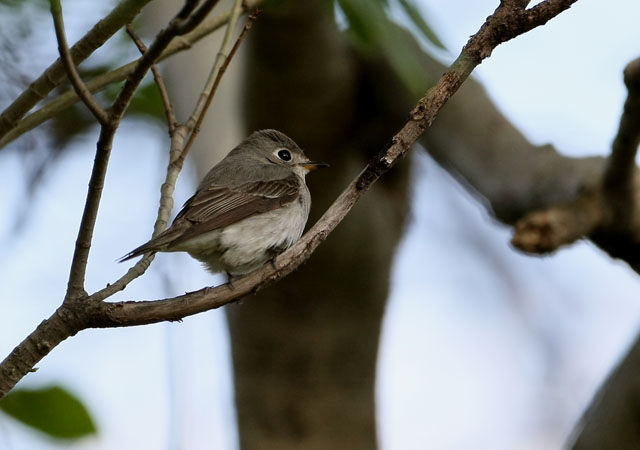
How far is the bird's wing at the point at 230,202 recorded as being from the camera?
3.63m

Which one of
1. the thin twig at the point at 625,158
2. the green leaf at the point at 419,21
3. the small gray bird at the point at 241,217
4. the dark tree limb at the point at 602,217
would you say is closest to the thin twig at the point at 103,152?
the green leaf at the point at 419,21

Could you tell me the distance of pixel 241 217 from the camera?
3.83 m

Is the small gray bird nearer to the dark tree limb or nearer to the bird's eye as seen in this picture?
the bird's eye

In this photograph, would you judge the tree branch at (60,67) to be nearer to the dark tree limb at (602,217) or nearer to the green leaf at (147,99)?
the green leaf at (147,99)

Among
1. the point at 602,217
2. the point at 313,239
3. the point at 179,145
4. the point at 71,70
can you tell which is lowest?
the point at 602,217

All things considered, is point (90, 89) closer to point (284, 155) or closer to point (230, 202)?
point (230, 202)

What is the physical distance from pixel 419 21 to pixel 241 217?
1.77 metres

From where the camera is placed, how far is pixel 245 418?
5883 mm

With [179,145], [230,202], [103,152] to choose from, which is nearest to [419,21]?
[103,152]

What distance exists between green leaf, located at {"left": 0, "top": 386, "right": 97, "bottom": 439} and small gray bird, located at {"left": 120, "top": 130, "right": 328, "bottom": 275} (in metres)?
1.02

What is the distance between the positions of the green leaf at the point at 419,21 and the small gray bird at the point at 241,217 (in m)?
1.30

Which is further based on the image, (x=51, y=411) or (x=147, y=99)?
(x=147, y=99)

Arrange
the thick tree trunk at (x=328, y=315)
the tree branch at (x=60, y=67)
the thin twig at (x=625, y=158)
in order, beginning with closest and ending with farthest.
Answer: the tree branch at (x=60, y=67), the thin twig at (x=625, y=158), the thick tree trunk at (x=328, y=315)

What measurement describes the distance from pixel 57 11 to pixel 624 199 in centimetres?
311
